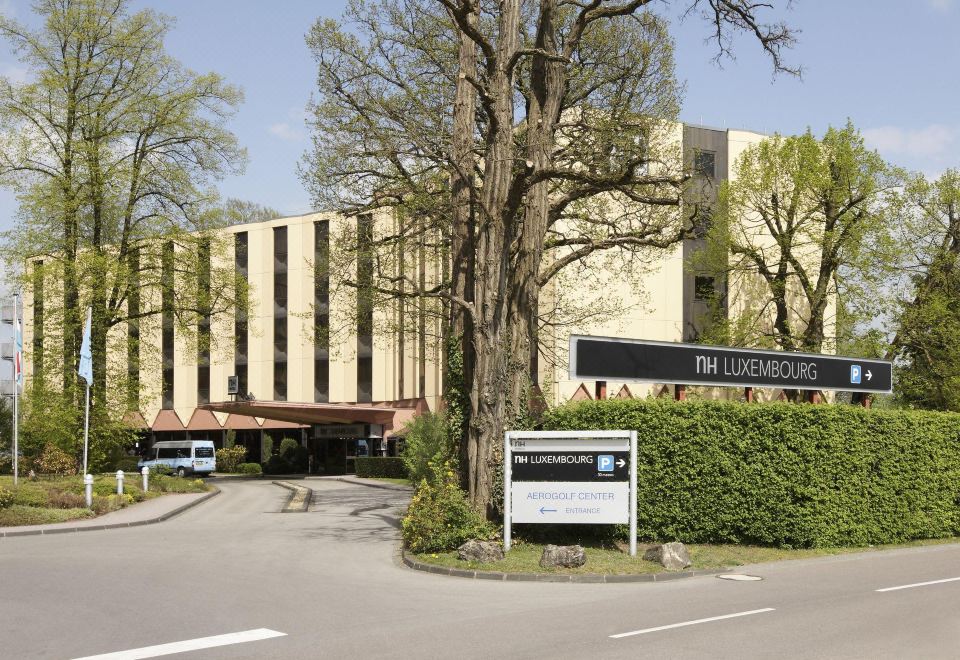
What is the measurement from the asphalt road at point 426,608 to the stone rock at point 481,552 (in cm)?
88

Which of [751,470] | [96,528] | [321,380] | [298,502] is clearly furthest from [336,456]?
[751,470]

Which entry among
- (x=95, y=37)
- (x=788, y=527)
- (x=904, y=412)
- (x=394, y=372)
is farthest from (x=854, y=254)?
(x=95, y=37)

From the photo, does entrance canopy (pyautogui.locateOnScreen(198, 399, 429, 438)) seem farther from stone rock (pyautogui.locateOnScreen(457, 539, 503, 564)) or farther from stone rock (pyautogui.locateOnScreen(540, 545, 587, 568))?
stone rock (pyautogui.locateOnScreen(540, 545, 587, 568))

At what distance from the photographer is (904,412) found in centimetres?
2028

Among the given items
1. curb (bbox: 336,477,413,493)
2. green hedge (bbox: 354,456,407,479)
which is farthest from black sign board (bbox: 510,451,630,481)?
green hedge (bbox: 354,456,407,479)

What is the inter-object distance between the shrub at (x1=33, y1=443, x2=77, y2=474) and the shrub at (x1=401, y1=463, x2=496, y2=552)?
23358 millimetres

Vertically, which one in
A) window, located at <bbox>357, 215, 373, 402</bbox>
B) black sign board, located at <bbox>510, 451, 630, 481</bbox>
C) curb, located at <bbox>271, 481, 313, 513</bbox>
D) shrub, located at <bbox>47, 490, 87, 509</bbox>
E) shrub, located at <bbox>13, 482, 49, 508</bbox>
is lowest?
curb, located at <bbox>271, 481, 313, 513</bbox>

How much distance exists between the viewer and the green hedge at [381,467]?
48.0 metres

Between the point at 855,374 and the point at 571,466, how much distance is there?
717 centimetres

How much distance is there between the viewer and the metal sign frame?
51.5ft

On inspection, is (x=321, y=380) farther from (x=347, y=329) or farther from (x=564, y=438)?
(x=564, y=438)

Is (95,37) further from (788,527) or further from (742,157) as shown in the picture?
(788,527)

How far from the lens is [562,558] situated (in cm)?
1452

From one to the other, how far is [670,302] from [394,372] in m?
17.8
